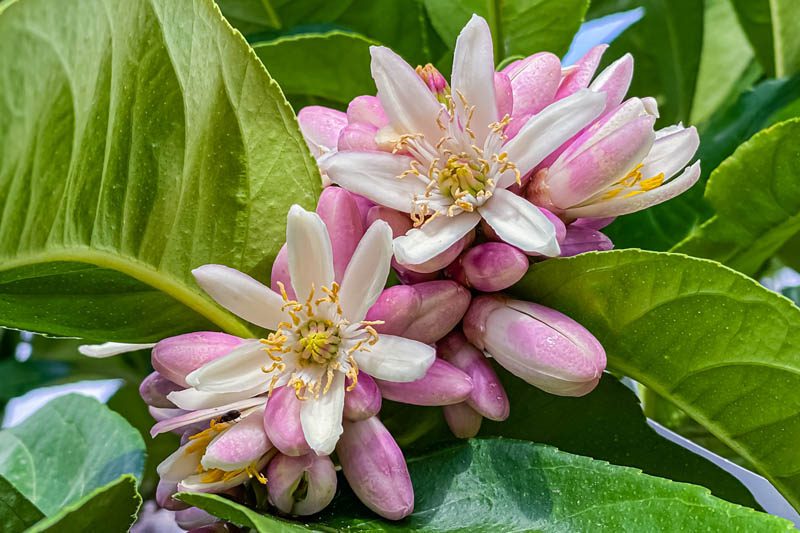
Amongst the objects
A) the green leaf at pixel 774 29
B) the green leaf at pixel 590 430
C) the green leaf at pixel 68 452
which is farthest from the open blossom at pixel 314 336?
the green leaf at pixel 774 29

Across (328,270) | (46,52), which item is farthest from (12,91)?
(328,270)

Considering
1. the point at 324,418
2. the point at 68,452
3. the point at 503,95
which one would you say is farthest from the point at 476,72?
the point at 68,452

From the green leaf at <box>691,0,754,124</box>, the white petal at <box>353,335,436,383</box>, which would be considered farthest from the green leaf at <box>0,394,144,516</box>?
the green leaf at <box>691,0,754,124</box>

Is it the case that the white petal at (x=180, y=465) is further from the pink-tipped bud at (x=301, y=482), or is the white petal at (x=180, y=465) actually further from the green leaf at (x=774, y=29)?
the green leaf at (x=774, y=29)

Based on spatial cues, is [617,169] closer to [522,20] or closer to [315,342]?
[315,342]

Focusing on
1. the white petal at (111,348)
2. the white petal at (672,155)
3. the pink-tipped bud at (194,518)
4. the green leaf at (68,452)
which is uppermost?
the white petal at (672,155)

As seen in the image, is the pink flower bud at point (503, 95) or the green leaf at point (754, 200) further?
the green leaf at point (754, 200)
